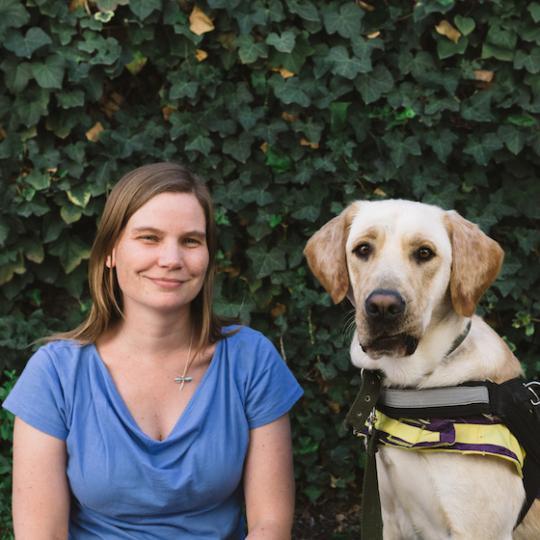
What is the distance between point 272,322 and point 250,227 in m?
0.48

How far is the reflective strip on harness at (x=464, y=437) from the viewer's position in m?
2.36

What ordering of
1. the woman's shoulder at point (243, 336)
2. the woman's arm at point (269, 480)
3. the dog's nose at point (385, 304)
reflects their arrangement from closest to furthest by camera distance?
the dog's nose at point (385, 304)
the woman's arm at point (269, 480)
the woman's shoulder at point (243, 336)

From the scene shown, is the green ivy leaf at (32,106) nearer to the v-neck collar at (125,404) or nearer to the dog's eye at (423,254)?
the v-neck collar at (125,404)

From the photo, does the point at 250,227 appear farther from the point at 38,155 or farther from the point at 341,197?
the point at 38,155

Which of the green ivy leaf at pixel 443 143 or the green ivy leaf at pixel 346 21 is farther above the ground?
the green ivy leaf at pixel 346 21

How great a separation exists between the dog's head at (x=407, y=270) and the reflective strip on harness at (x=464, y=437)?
232 mm

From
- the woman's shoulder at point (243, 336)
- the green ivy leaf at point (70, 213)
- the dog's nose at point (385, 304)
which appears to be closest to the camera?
the dog's nose at point (385, 304)

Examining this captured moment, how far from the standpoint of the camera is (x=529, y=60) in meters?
3.48

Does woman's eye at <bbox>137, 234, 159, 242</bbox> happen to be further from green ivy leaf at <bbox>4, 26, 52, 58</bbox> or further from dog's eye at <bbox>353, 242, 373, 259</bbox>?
green ivy leaf at <bbox>4, 26, 52, 58</bbox>

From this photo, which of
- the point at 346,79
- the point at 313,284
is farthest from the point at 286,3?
the point at 313,284

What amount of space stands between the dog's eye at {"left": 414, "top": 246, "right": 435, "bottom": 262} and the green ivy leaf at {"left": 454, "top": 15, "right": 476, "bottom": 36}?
1.39m

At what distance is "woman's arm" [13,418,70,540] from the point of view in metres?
2.54

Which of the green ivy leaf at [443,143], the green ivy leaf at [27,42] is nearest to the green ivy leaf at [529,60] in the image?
the green ivy leaf at [443,143]

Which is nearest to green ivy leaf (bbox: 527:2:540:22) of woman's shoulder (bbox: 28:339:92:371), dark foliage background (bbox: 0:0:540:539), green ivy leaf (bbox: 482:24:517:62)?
dark foliage background (bbox: 0:0:540:539)
